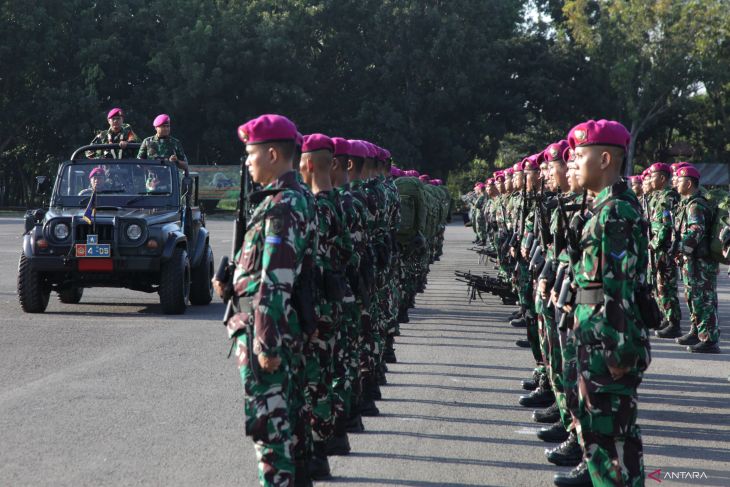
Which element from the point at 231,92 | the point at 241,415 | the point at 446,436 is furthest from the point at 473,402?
the point at 231,92

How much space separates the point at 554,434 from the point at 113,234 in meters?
7.44

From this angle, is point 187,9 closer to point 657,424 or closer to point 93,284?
point 93,284

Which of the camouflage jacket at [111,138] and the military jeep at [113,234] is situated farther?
the camouflage jacket at [111,138]

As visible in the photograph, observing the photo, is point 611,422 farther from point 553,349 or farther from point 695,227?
point 695,227

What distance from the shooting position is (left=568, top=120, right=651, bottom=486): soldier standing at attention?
516 centimetres

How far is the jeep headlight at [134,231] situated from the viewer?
44.2 feet

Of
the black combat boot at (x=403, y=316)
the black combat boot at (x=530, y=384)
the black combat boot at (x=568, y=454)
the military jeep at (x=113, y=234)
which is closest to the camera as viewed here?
the black combat boot at (x=568, y=454)

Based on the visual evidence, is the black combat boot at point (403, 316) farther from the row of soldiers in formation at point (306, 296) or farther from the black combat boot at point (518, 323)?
the row of soldiers in formation at point (306, 296)

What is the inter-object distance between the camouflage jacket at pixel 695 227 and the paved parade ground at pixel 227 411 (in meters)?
1.11

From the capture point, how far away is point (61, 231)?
44.2ft

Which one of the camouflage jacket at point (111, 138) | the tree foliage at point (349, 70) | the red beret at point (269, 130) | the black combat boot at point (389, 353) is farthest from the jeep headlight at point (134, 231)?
the tree foliage at point (349, 70)

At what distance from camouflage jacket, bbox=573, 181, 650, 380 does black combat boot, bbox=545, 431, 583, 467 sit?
162 cm

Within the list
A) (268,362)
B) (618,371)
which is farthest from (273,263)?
(618,371)

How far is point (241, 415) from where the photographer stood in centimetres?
796
